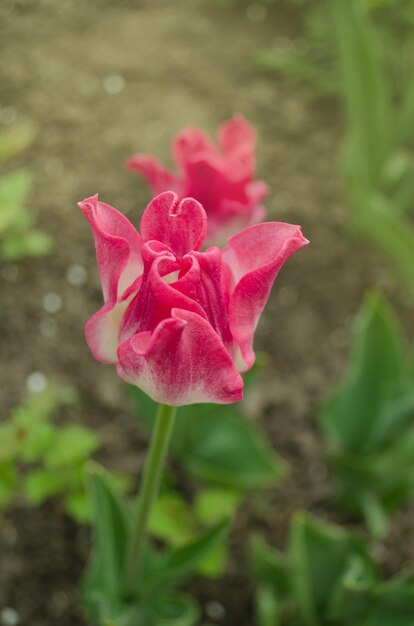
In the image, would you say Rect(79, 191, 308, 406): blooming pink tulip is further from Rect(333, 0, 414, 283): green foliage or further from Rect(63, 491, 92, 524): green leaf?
Rect(333, 0, 414, 283): green foliage

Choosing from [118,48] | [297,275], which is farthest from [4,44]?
[297,275]

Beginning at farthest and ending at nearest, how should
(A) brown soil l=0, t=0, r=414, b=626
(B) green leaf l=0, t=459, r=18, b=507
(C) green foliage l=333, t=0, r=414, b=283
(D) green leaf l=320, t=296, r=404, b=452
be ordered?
(C) green foliage l=333, t=0, r=414, b=283 → (A) brown soil l=0, t=0, r=414, b=626 → (D) green leaf l=320, t=296, r=404, b=452 → (B) green leaf l=0, t=459, r=18, b=507

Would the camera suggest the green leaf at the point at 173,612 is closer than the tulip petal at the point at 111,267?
No

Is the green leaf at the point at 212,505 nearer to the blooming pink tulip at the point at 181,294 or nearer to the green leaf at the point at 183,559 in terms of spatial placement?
the green leaf at the point at 183,559

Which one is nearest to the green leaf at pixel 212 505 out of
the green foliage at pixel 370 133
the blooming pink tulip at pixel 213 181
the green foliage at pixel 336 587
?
the green foliage at pixel 336 587

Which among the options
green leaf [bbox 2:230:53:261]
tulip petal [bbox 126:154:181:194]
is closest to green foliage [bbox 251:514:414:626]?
tulip petal [bbox 126:154:181:194]

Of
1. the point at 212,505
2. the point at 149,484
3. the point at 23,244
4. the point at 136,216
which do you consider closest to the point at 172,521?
the point at 212,505
